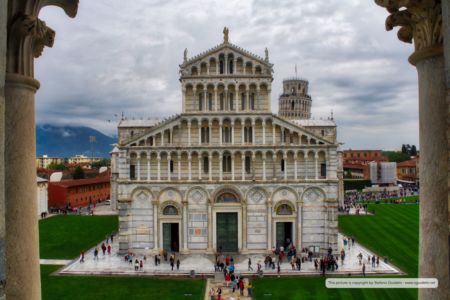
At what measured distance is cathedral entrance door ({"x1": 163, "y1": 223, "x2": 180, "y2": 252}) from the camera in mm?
34094

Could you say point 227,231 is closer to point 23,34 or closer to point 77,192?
point 23,34

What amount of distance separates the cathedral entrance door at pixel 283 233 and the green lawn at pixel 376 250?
636cm

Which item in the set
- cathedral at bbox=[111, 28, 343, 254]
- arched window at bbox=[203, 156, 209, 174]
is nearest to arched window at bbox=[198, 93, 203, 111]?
cathedral at bbox=[111, 28, 343, 254]

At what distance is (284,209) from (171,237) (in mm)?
9762

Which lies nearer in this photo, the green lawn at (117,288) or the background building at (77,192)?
the green lawn at (117,288)

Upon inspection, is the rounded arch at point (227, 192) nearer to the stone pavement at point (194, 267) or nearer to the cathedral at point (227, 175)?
the cathedral at point (227, 175)

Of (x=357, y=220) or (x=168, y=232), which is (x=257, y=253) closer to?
(x=168, y=232)

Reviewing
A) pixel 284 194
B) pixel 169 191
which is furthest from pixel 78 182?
pixel 284 194

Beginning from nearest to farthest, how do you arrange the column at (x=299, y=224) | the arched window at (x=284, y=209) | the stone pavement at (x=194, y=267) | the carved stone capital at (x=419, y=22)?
the carved stone capital at (x=419, y=22), the stone pavement at (x=194, y=267), the column at (x=299, y=224), the arched window at (x=284, y=209)

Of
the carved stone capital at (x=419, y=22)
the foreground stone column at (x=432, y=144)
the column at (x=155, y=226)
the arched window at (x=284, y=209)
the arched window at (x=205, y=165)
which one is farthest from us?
the arched window at (x=205, y=165)

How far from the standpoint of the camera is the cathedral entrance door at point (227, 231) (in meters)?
33.9

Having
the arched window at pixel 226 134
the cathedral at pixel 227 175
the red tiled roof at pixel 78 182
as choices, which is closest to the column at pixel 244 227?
the cathedral at pixel 227 175

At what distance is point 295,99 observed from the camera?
99.7 m

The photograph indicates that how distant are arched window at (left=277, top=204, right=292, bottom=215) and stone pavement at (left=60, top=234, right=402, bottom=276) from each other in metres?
3.88
